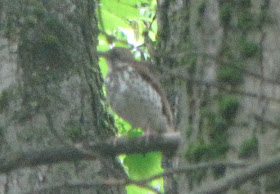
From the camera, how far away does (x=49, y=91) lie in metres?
3.95

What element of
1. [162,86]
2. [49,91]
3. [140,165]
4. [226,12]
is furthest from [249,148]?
[49,91]

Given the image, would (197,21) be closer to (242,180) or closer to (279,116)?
(279,116)

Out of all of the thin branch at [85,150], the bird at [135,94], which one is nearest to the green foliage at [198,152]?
the thin branch at [85,150]

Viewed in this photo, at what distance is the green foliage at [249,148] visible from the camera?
2010 mm

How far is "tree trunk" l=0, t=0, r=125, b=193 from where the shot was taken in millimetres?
3781

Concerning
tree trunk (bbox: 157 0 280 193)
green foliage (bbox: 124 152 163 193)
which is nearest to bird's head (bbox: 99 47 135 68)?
tree trunk (bbox: 157 0 280 193)

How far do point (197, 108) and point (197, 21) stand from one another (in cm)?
34

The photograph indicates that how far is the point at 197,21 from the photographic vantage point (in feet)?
7.64

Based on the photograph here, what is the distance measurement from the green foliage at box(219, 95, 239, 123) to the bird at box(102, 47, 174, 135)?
202 centimetres

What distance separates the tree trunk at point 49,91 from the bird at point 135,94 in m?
0.11

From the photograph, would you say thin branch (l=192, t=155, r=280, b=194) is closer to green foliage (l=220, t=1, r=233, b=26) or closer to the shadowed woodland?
the shadowed woodland

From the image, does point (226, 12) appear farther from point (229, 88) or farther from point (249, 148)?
point (249, 148)

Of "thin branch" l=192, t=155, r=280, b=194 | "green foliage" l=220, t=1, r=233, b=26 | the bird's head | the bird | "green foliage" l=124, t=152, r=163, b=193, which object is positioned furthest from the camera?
the bird

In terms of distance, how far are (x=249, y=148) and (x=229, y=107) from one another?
0.16 meters
